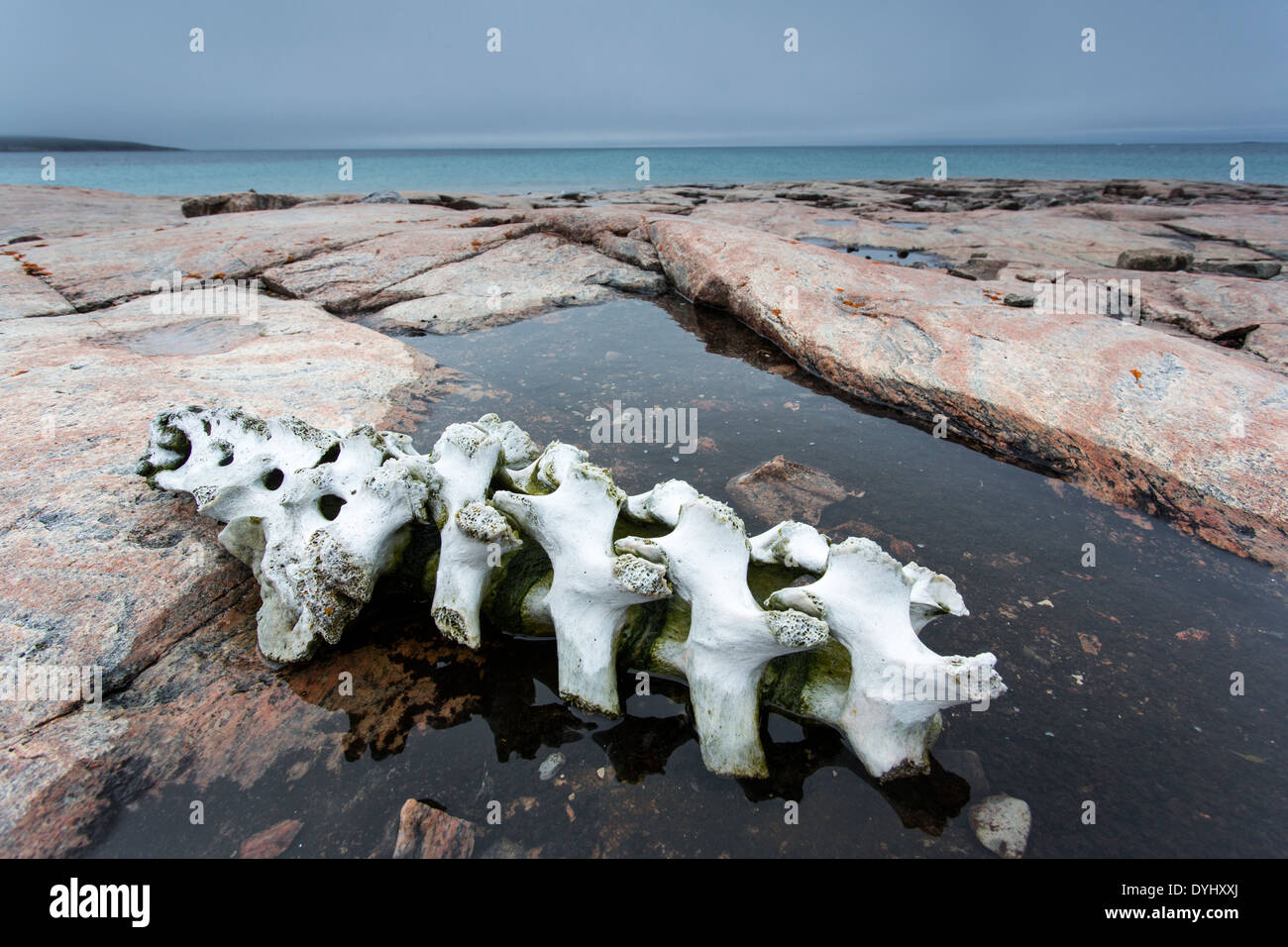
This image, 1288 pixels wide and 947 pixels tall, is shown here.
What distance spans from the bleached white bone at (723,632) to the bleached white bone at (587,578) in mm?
138

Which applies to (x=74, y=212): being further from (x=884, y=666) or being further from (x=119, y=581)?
(x=884, y=666)

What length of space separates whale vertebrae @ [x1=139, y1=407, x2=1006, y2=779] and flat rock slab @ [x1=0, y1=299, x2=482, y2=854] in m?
0.19

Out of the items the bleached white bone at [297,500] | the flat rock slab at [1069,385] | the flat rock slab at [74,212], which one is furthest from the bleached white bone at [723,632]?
the flat rock slab at [74,212]

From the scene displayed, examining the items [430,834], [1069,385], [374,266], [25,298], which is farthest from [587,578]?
[25,298]

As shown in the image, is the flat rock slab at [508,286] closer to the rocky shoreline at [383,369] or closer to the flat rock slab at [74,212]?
the rocky shoreline at [383,369]

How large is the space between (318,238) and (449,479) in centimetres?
689

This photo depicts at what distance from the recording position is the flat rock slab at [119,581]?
6.35 feet

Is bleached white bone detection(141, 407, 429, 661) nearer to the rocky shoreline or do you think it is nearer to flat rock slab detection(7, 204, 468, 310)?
the rocky shoreline

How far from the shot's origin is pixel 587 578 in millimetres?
2227

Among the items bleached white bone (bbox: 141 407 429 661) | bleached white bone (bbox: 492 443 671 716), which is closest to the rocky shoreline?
bleached white bone (bbox: 141 407 429 661)

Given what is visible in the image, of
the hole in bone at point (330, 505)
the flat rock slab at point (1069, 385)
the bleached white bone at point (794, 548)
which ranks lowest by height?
the bleached white bone at point (794, 548)
